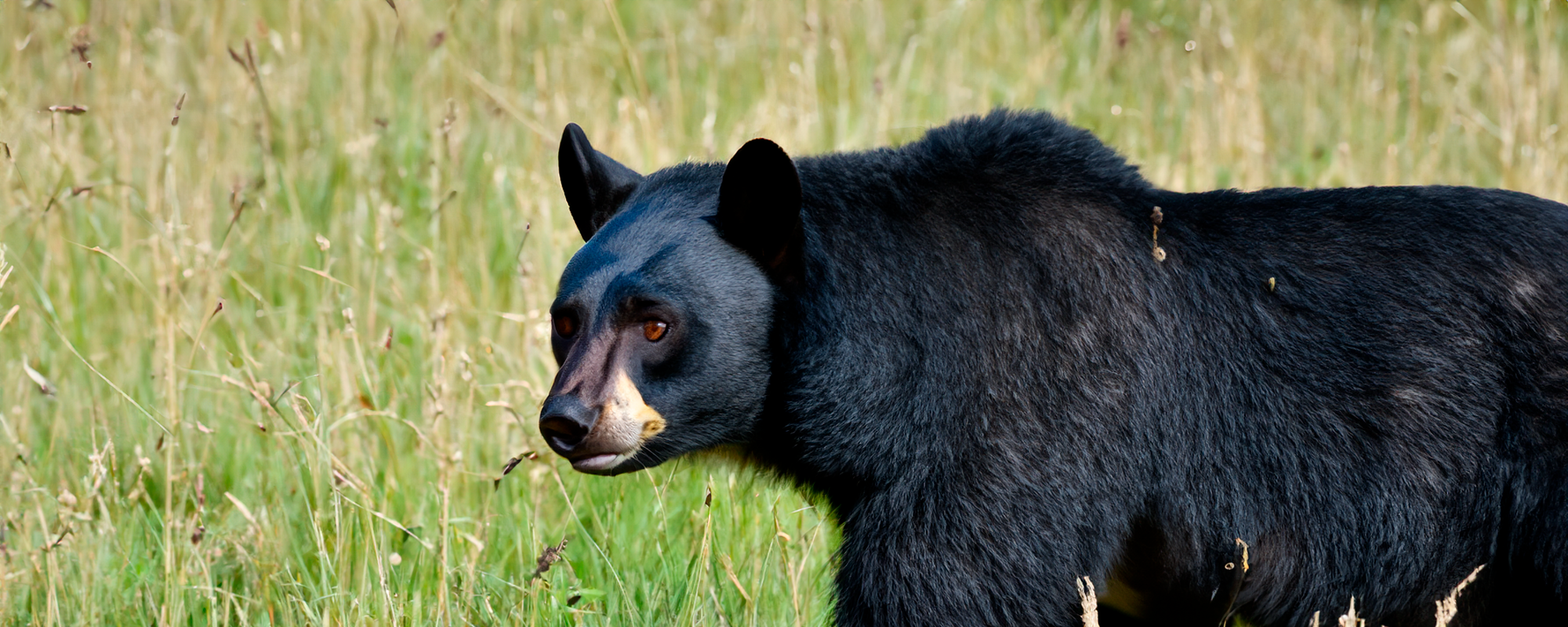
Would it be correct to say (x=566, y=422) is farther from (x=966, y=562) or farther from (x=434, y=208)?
(x=434, y=208)

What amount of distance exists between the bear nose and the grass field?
55 centimetres

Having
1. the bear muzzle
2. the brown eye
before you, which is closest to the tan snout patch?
the bear muzzle

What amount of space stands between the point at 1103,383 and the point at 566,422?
43.8 inches

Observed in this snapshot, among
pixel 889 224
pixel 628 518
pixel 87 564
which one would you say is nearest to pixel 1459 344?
pixel 889 224

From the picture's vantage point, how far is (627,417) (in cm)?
280

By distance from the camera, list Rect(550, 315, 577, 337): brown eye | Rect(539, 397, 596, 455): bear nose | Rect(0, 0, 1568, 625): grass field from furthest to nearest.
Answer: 1. Rect(0, 0, 1568, 625): grass field
2. Rect(550, 315, 577, 337): brown eye
3. Rect(539, 397, 596, 455): bear nose

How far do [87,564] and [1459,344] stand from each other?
3.33 m

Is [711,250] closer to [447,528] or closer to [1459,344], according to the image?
[447,528]

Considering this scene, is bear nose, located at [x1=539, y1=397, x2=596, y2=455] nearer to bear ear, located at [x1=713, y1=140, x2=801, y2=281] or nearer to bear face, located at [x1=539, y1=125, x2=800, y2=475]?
bear face, located at [x1=539, y1=125, x2=800, y2=475]

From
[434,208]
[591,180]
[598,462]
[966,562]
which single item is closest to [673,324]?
[598,462]

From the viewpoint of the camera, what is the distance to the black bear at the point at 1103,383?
2809mm

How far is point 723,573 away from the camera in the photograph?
149 inches

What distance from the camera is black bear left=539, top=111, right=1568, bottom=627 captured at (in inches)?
111

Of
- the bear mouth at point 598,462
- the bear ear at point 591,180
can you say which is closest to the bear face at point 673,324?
the bear mouth at point 598,462
